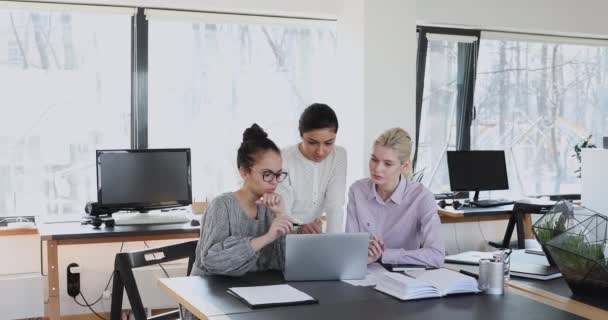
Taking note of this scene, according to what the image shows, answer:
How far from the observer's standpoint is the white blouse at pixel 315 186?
385cm

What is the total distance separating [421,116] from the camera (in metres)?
6.17

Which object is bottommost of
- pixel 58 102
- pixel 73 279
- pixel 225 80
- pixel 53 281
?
pixel 73 279

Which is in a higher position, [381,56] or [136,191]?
[381,56]

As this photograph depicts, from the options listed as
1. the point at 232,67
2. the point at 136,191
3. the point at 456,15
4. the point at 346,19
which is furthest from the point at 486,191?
the point at 136,191

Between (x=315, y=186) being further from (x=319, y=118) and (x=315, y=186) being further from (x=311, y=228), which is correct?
(x=311, y=228)

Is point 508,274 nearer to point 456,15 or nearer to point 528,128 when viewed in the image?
point 456,15

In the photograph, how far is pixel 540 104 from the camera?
6.73m

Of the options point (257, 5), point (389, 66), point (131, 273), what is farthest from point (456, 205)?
point (131, 273)

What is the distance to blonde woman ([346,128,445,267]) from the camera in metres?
3.29

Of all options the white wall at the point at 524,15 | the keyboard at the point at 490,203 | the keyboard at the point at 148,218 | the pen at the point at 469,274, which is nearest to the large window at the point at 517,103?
the white wall at the point at 524,15

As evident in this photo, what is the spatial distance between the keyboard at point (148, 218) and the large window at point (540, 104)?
111 inches

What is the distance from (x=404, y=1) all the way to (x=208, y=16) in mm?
1433

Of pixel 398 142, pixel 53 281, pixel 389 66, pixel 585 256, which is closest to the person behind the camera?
pixel 585 256

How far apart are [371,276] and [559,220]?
2.52 ft
